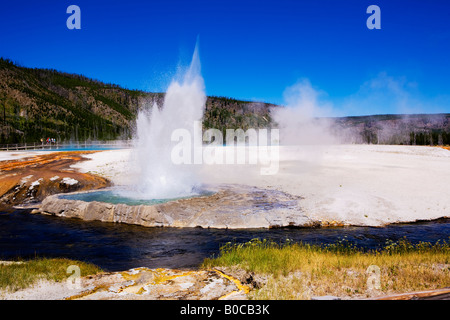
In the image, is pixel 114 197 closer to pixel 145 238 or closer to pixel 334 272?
pixel 145 238

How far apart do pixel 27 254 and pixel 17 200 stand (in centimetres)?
1071

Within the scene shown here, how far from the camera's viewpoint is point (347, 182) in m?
20.4

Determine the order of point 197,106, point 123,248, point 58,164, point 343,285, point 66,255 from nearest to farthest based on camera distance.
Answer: point 343,285
point 66,255
point 123,248
point 197,106
point 58,164

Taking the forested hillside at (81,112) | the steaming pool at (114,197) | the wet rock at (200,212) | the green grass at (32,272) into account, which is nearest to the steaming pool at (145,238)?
the wet rock at (200,212)

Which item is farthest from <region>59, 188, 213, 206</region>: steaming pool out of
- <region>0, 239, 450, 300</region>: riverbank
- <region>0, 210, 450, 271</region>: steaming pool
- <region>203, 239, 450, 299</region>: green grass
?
<region>203, 239, 450, 299</region>: green grass

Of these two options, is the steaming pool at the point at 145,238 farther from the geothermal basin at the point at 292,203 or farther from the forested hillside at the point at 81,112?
the forested hillside at the point at 81,112

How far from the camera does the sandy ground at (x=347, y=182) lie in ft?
47.1

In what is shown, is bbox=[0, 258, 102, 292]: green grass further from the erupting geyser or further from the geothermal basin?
the erupting geyser

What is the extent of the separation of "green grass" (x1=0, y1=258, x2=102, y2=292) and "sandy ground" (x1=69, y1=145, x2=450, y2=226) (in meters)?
10.1

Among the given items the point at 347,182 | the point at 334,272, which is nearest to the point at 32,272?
the point at 334,272

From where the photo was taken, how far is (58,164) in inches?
1097
